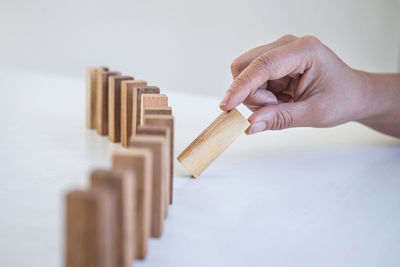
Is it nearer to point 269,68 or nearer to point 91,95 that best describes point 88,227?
point 269,68

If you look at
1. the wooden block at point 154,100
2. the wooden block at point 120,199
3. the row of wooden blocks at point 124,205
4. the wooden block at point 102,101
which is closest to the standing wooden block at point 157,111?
the row of wooden blocks at point 124,205

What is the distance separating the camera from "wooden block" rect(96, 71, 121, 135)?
1182mm

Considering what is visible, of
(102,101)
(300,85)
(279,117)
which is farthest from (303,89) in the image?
(102,101)

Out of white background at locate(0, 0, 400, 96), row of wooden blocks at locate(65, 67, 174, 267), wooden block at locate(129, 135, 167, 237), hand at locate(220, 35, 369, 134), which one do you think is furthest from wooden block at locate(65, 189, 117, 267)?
white background at locate(0, 0, 400, 96)

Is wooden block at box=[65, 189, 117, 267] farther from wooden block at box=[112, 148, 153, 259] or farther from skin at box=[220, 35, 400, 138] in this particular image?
skin at box=[220, 35, 400, 138]

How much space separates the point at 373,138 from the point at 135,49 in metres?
2.08

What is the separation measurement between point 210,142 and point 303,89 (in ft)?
1.10

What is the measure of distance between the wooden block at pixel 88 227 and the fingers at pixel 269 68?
522 mm

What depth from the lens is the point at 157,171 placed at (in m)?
0.58

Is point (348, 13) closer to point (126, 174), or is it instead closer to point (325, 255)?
point (325, 255)

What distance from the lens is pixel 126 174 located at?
1.42 feet

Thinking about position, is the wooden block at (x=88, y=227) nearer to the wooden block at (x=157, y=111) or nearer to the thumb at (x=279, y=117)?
the wooden block at (x=157, y=111)

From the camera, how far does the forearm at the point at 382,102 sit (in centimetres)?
118

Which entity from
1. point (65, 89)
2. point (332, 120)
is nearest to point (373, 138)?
point (332, 120)
